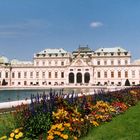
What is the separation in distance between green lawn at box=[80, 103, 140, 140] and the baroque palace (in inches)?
3525

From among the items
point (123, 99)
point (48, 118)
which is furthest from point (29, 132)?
point (123, 99)

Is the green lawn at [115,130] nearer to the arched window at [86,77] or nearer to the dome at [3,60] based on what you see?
the arched window at [86,77]

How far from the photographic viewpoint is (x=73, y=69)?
10575 cm

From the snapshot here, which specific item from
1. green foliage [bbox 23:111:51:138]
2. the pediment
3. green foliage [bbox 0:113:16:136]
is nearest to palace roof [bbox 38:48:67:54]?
the pediment

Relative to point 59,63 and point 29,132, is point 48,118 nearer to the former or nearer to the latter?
point 29,132

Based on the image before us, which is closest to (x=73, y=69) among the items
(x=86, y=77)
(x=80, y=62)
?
(x=80, y=62)

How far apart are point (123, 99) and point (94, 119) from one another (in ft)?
24.9

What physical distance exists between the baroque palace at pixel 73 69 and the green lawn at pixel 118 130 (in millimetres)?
89540

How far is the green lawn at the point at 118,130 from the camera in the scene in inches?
396

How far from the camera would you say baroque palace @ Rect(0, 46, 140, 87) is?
105312mm

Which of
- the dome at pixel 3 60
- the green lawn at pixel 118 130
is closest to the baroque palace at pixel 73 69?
the dome at pixel 3 60

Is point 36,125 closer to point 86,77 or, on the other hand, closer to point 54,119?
point 54,119

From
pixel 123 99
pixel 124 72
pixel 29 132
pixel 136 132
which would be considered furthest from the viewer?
pixel 124 72

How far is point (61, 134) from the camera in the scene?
29.5 feet
